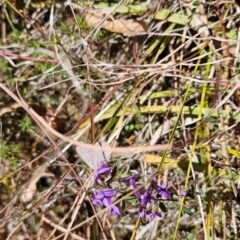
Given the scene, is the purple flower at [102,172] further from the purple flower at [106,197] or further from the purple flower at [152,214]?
the purple flower at [152,214]

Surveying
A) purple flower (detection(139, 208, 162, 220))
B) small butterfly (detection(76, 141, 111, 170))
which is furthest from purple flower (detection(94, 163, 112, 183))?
purple flower (detection(139, 208, 162, 220))

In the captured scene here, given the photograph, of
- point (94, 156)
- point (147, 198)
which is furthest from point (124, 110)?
point (147, 198)

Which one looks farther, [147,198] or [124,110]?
[124,110]

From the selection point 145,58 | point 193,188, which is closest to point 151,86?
A: point 145,58

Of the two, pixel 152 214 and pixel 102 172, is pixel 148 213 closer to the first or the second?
pixel 152 214

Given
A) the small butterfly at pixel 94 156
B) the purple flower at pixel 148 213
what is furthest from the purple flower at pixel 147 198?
the small butterfly at pixel 94 156

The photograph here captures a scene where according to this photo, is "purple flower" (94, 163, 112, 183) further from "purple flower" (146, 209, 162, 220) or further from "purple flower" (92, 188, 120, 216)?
"purple flower" (146, 209, 162, 220)
